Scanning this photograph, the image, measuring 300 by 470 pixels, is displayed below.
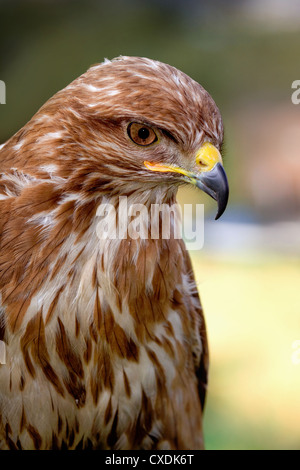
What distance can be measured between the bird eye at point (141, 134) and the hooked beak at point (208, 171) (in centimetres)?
3

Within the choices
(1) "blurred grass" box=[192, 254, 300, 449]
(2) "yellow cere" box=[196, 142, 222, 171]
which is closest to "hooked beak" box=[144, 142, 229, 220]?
(2) "yellow cere" box=[196, 142, 222, 171]

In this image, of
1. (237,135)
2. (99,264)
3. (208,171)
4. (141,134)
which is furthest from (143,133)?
(237,135)

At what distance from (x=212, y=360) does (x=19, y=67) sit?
1293mm

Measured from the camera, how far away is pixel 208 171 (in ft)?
3.13

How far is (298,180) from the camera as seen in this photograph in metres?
2.94

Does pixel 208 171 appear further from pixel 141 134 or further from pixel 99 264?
pixel 99 264

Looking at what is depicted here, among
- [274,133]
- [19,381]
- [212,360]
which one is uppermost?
[274,133]

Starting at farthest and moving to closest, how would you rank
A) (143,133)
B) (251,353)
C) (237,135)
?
(237,135)
(251,353)
(143,133)

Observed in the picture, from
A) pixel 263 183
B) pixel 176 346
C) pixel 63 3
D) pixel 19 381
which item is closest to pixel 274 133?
pixel 263 183

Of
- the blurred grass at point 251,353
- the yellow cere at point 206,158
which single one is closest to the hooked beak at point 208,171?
the yellow cere at point 206,158

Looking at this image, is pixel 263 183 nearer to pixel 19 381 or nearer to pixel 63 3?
pixel 63 3

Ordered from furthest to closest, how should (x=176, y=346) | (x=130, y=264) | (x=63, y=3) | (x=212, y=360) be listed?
(x=63, y=3), (x=212, y=360), (x=176, y=346), (x=130, y=264)

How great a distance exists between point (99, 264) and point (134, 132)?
233 mm

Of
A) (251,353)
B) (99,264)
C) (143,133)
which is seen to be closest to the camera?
(143,133)
